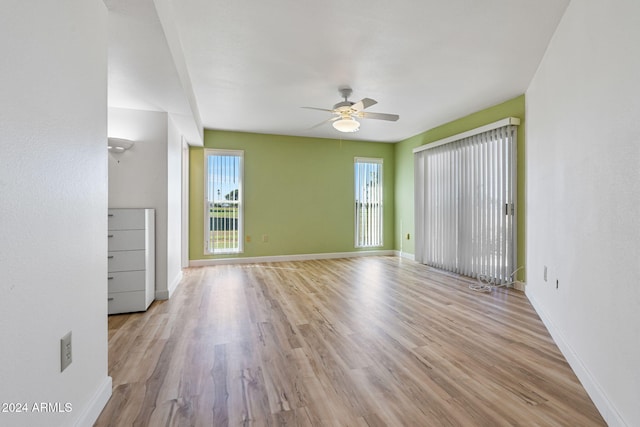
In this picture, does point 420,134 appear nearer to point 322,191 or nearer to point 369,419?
point 322,191

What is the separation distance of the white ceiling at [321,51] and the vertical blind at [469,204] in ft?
2.50

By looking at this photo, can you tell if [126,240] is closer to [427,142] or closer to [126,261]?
[126,261]

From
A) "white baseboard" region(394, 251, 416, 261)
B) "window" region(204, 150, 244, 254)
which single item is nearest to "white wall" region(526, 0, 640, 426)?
"white baseboard" region(394, 251, 416, 261)

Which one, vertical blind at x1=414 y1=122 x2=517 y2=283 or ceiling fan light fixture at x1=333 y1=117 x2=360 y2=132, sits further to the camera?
vertical blind at x1=414 y1=122 x2=517 y2=283

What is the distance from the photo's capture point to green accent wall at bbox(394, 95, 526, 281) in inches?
149

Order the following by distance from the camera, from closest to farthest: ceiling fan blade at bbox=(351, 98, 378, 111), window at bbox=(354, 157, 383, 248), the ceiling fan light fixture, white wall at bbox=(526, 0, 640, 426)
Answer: white wall at bbox=(526, 0, 640, 426) → ceiling fan blade at bbox=(351, 98, 378, 111) → the ceiling fan light fixture → window at bbox=(354, 157, 383, 248)

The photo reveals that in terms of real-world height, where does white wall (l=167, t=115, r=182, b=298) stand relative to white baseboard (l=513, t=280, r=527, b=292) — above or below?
above

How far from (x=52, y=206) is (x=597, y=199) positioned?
2.61 meters

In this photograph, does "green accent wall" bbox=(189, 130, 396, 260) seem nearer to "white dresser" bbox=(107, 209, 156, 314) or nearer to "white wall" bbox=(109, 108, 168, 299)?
"white wall" bbox=(109, 108, 168, 299)

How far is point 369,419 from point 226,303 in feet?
7.45

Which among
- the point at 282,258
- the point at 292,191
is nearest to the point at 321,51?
the point at 292,191

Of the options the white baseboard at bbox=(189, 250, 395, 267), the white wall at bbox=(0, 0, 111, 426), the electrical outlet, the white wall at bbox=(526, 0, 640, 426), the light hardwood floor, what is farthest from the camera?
the white baseboard at bbox=(189, 250, 395, 267)

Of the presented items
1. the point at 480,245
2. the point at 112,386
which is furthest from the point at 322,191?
the point at 112,386

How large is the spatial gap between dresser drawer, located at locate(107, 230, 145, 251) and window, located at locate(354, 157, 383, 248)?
14.4 feet
